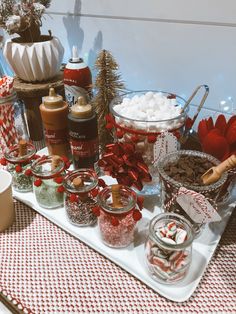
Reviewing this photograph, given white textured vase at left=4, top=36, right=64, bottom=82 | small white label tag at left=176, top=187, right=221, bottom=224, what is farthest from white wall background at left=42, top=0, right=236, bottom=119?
small white label tag at left=176, top=187, right=221, bottom=224

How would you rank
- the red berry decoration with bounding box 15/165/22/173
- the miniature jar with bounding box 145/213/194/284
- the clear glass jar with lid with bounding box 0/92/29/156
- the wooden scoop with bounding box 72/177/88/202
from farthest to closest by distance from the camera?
the clear glass jar with lid with bounding box 0/92/29/156, the red berry decoration with bounding box 15/165/22/173, the wooden scoop with bounding box 72/177/88/202, the miniature jar with bounding box 145/213/194/284

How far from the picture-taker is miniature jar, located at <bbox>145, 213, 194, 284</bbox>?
0.48 metres

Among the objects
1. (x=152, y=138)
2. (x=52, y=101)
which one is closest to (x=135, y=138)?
(x=152, y=138)

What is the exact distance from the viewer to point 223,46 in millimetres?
765

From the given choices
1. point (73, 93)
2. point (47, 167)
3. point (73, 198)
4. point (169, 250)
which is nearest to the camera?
point (169, 250)

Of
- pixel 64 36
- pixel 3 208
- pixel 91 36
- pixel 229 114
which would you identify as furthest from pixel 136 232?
pixel 64 36

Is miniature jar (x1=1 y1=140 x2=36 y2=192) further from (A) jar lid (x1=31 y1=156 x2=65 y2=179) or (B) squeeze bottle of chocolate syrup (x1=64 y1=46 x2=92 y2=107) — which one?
(B) squeeze bottle of chocolate syrup (x1=64 y1=46 x2=92 y2=107)

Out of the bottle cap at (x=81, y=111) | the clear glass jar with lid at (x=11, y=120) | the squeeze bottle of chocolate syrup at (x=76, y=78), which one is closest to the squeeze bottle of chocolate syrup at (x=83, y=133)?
the bottle cap at (x=81, y=111)

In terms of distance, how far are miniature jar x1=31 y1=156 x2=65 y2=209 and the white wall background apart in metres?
0.42

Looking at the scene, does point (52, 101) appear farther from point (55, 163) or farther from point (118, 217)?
point (118, 217)

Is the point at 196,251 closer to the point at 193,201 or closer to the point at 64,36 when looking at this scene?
the point at 193,201

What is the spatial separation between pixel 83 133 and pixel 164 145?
0.19 meters

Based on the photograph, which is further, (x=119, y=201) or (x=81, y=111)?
(x=81, y=111)

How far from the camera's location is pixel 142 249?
578 mm
